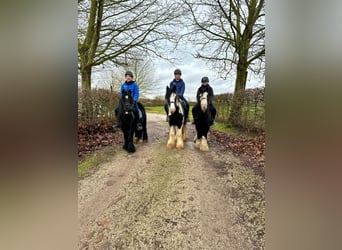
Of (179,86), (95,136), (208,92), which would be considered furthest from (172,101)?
(95,136)

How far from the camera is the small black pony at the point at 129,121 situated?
1.27 metres

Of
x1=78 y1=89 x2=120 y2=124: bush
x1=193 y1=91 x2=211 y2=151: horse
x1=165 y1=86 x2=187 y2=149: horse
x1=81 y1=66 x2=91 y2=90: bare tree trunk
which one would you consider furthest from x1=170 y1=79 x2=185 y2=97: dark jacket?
x1=81 y1=66 x2=91 y2=90: bare tree trunk

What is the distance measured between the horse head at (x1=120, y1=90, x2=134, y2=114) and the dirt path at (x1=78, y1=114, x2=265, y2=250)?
13 centimetres

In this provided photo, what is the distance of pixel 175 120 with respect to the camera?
51.1 inches

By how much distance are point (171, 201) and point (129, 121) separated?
0.50 m

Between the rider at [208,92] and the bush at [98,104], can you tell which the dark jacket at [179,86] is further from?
the bush at [98,104]

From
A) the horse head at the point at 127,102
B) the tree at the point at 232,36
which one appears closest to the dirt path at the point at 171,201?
the horse head at the point at 127,102

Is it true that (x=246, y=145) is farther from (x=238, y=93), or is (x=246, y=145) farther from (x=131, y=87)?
(x=131, y=87)

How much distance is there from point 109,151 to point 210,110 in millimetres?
628
